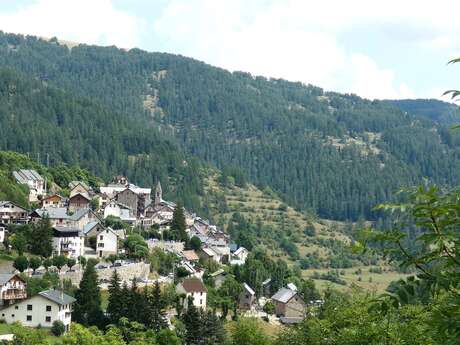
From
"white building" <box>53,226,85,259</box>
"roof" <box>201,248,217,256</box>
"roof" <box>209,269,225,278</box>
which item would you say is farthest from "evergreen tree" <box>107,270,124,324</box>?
"roof" <box>201,248,217,256</box>

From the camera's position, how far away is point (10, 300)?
191 ft

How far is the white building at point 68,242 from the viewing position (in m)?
72.4

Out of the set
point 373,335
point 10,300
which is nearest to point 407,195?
point 373,335

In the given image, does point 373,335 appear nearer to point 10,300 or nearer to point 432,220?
point 432,220

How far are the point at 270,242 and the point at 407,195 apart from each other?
492ft

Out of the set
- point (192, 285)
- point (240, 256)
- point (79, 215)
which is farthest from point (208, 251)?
point (192, 285)

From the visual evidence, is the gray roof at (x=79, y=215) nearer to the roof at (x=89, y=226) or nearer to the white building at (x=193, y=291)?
the roof at (x=89, y=226)

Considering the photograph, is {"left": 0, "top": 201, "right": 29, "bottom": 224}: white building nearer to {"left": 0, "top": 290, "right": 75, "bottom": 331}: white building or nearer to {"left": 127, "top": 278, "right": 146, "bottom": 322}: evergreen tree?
{"left": 0, "top": 290, "right": 75, "bottom": 331}: white building

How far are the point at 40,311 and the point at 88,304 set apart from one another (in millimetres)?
3610

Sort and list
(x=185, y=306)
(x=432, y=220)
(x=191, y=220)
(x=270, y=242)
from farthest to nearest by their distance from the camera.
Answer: (x=270, y=242) → (x=191, y=220) → (x=185, y=306) → (x=432, y=220)

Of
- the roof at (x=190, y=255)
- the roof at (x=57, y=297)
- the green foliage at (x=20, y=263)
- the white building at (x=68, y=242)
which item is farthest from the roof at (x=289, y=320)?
the green foliage at (x=20, y=263)

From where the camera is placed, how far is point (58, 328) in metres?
55.2

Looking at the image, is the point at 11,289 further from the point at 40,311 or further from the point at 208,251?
the point at 208,251

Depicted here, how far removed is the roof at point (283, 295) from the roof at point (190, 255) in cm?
1057
